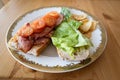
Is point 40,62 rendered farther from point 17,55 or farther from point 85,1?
point 85,1

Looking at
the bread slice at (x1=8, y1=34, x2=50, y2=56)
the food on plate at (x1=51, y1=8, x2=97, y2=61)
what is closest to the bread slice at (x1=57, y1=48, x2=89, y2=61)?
the food on plate at (x1=51, y1=8, x2=97, y2=61)

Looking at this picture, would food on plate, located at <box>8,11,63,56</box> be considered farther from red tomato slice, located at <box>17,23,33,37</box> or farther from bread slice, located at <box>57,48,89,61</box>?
bread slice, located at <box>57,48,89,61</box>

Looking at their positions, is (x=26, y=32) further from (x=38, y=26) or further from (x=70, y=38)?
(x=70, y=38)

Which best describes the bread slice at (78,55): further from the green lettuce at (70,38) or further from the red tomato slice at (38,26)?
the red tomato slice at (38,26)

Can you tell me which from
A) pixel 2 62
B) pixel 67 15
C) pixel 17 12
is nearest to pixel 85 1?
pixel 67 15

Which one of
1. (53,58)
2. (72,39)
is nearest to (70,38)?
(72,39)

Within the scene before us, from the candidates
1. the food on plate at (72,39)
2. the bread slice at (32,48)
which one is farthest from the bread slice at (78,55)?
the bread slice at (32,48)
